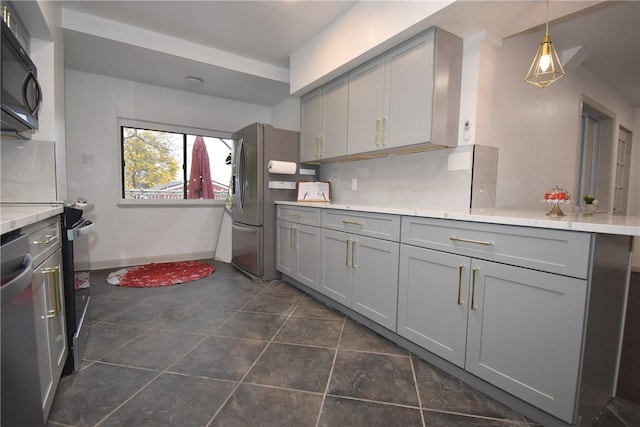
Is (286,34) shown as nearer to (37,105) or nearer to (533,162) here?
(37,105)

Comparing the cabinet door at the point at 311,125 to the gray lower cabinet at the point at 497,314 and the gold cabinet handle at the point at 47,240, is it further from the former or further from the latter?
the gold cabinet handle at the point at 47,240

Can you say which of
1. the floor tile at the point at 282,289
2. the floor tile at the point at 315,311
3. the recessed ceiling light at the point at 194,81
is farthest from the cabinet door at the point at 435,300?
the recessed ceiling light at the point at 194,81

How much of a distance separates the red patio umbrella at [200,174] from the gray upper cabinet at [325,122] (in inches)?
68.5

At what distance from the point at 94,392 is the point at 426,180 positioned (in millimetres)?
2442

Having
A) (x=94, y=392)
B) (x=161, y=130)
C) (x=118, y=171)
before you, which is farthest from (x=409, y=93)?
(x=118, y=171)

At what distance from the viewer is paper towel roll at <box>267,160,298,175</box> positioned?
309 cm

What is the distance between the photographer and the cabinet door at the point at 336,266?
7.36 feet

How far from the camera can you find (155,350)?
1812 millimetres

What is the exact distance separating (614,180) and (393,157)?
3591 mm

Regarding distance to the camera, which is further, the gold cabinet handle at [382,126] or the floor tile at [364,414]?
the gold cabinet handle at [382,126]

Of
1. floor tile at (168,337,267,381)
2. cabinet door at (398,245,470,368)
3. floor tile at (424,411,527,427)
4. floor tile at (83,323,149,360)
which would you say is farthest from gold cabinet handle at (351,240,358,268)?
floor tile at (83,323,149,360)

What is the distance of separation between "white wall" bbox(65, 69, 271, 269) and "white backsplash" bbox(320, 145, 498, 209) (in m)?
2.30

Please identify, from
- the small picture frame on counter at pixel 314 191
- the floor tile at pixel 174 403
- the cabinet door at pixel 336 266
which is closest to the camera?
the floor tile at pixel 174 403

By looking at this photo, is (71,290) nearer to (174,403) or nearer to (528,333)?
(174,403)
